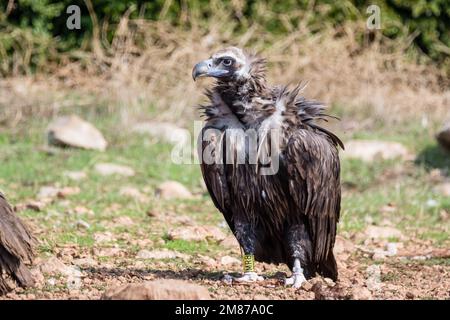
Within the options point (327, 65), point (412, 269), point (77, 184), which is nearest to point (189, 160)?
point (77, 184)

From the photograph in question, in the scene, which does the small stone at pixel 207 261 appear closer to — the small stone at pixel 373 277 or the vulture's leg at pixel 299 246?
the vulture's leg at pixel 299 246

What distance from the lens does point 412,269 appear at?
6855 mm

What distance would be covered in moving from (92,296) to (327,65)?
29.0ft

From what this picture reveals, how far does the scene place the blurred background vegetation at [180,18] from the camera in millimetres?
14102

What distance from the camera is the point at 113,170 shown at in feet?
35.4

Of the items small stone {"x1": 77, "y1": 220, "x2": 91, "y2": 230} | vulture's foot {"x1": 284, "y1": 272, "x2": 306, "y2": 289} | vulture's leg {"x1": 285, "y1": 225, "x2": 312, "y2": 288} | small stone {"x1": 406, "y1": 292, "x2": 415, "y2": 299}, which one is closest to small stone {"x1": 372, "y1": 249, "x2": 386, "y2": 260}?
vulture's leg {"x1": 285, "y1": 225, "x2": 312, "y2": 288}

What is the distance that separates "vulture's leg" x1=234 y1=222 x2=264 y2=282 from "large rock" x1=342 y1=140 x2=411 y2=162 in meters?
5.59

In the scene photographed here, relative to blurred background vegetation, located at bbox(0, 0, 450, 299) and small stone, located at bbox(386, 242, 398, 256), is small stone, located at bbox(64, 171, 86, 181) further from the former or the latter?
small stone, located at bbox(386, 242, 398, 256)

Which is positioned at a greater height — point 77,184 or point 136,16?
point 136,16

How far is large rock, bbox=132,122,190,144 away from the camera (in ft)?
40.0

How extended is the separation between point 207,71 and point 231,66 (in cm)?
16

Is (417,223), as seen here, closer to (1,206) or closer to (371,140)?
(371,140)

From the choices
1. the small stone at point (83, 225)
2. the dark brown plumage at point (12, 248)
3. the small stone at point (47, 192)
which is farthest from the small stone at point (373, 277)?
the small stone at point (47, 192)

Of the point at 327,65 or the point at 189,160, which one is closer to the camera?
the point at 189,160
